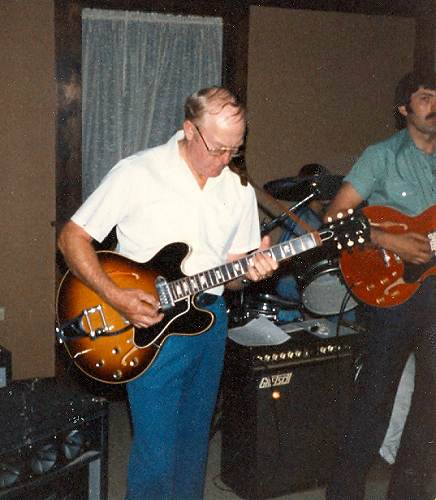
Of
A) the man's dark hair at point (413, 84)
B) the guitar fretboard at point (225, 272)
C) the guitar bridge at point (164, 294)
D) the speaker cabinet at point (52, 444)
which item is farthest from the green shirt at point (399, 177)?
the speaker cabinet at point (52, 444)

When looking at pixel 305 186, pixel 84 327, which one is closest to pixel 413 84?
pixel 305 186

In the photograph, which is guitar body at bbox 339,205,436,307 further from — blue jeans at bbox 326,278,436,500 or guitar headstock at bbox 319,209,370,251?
guitar headstock at bbox 319,209,370,251

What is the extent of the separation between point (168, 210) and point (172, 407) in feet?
2.17

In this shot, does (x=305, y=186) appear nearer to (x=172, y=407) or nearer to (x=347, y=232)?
(x=347, y=232)

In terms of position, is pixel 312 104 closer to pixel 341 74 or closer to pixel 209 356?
pixel 341 74

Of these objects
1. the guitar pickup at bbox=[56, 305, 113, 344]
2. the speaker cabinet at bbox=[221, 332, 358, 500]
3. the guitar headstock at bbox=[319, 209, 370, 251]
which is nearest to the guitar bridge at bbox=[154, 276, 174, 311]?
A: the guitar pickup at bbox=[56, 305, 113, 344]

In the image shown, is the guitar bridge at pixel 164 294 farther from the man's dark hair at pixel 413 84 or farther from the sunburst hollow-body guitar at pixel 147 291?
the man's dark hair at pixel 413 84

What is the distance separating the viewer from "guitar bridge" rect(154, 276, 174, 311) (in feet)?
8.57

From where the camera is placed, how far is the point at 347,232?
2.68 metres

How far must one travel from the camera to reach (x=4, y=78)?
4.43 metres

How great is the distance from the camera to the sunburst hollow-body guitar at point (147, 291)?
2.61m

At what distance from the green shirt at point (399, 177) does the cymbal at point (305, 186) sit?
0.26 meters

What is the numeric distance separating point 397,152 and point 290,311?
4.20 feet

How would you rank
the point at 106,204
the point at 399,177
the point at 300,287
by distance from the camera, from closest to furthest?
the point at 106,204 < the point at 399,177 < the point at 300,287
